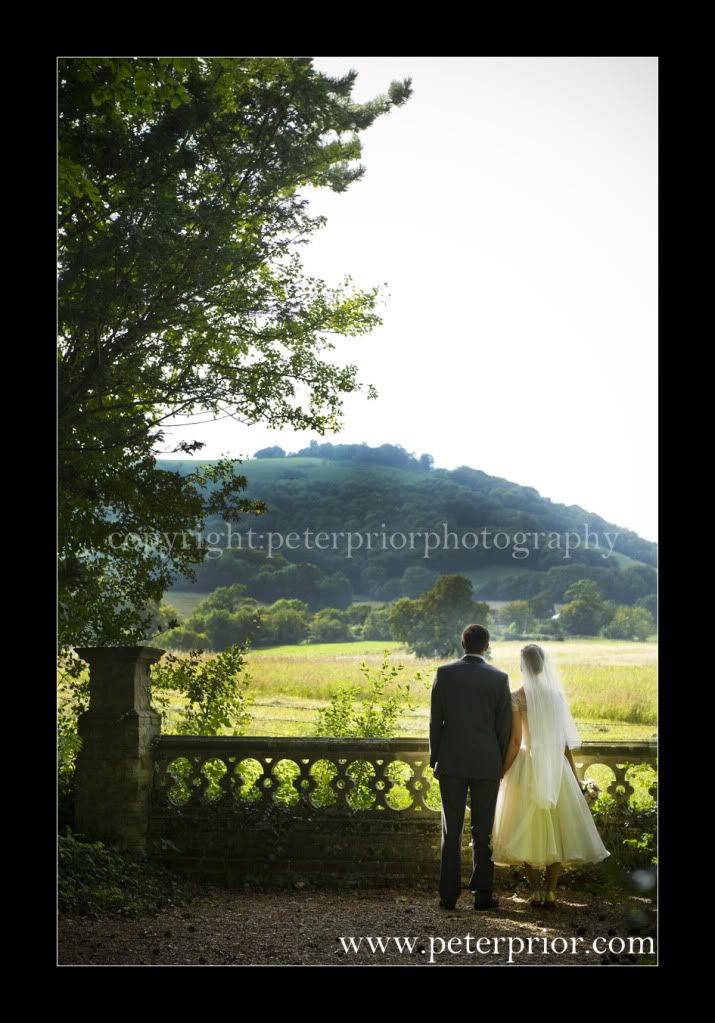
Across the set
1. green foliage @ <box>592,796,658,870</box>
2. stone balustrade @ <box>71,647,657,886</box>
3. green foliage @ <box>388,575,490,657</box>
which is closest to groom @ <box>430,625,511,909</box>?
stone balustrade @ <box>71,647,657,886</box>

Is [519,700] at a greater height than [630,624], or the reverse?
[630,624]

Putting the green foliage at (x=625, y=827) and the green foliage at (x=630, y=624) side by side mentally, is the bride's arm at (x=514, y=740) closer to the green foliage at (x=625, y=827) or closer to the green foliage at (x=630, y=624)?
the green foliage at (x=625, y=827)

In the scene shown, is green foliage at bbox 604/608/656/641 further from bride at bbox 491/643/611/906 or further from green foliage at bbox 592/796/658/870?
bride at bbox 491/643/611/906

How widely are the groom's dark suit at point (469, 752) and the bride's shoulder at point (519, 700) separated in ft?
0.41

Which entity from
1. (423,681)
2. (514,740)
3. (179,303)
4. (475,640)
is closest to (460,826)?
(514,740)

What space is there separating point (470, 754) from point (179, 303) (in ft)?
13.1

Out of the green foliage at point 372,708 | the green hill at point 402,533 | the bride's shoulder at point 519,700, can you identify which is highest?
the green hill at point 402,533

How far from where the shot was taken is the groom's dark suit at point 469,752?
19.6ft

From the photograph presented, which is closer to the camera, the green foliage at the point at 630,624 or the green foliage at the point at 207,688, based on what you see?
the green foliage at the point at 207,688

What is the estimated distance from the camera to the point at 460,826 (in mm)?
6012

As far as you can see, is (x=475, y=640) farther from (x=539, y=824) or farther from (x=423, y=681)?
(x=423, y=681)

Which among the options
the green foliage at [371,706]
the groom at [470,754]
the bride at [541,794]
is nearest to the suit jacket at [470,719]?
the groom at [470,754]
